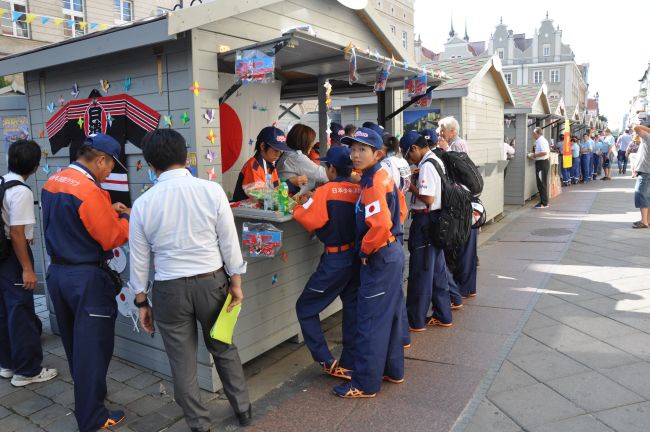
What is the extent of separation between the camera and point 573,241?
837 cm

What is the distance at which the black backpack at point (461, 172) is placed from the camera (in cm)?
493

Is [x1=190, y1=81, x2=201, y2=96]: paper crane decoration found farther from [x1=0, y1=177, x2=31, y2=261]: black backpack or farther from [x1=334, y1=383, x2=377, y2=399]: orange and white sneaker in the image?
[x1=334, y1=383, x2=377, y2=399]: orange and white sneaker

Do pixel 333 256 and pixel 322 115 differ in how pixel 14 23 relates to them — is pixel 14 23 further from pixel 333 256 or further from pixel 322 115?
pixel 333 256

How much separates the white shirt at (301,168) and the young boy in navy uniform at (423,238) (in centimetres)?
86

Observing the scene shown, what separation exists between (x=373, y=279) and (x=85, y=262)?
188 cm

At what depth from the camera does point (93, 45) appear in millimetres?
3750

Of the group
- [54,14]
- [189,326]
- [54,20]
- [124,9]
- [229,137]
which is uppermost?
[124,9]

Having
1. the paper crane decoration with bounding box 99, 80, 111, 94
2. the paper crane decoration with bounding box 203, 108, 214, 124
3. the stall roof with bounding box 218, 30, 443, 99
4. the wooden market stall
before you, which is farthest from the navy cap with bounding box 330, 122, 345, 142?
the paper crane decoration with bounding box 99, 80, 111, 94

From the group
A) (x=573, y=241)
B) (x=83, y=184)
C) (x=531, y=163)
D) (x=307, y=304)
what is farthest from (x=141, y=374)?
(x=531, y=163)

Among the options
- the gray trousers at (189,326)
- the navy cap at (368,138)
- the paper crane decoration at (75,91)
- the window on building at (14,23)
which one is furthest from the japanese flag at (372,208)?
the window on building at (14,23)

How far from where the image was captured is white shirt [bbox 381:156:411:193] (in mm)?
4262

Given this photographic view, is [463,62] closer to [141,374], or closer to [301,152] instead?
[301,152]

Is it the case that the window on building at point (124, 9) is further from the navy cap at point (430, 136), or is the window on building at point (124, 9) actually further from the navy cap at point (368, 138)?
the navy cap at point (368, 138)

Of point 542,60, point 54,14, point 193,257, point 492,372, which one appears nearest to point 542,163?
point 492,372
